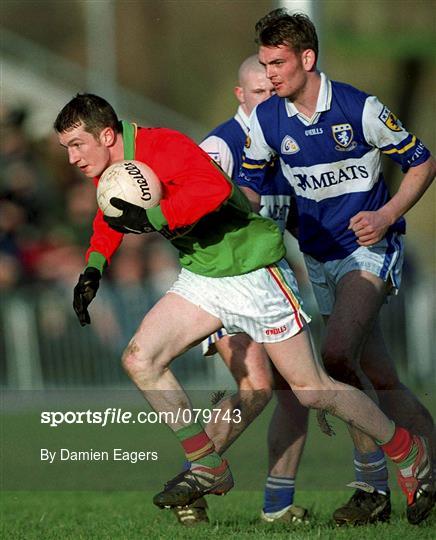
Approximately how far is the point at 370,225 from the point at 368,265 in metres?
0.35

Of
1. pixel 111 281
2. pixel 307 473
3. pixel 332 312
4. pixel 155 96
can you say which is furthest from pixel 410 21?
pixel 332 312

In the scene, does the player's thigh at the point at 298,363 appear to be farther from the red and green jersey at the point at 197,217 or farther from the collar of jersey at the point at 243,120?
the collar of jersey at the point at 243,120

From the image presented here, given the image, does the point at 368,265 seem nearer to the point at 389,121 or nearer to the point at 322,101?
the point at 389,121

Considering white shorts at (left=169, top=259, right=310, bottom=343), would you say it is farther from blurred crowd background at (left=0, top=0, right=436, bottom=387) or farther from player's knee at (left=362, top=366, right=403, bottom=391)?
blurred crowd background at (left=0, top=0, right=436, bottom=387)

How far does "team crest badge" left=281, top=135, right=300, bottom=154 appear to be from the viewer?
23.8ft

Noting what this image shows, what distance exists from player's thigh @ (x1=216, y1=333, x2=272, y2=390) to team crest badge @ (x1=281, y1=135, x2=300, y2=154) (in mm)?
1091

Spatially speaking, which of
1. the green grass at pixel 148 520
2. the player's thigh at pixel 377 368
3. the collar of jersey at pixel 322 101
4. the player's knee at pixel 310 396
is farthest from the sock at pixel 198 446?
the collar of jersey at pixel 322 101

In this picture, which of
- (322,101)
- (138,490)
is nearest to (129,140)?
(322,101)

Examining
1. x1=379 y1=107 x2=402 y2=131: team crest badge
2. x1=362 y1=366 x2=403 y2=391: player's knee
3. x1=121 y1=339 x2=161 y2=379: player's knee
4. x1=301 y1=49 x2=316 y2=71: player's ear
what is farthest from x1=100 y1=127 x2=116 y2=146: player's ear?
x1=362 y1=366 x2=403 y2=391: player's knee

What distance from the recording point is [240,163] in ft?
25.4

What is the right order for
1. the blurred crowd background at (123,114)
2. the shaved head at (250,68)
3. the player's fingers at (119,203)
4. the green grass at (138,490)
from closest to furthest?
Result: the player's fingers at (119,203)
the green grass at (138,490)
the shaved head at (250,68)
the blurred crowd background at (123,114)

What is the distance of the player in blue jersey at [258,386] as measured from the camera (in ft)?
23.7

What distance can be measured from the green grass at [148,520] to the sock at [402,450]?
1.06 ft

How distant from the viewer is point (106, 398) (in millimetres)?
13320
